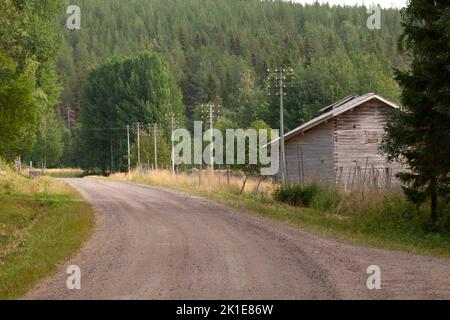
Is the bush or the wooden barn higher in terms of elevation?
the wooden barn

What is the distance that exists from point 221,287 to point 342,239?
708cm

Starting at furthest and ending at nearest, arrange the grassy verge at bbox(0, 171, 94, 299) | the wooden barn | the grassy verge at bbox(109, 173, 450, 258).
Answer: the wooden barn → the grassy verge at bbox(109, 173, 450, 258) → the grassy verge at bbox(0, 171, 94, 299)

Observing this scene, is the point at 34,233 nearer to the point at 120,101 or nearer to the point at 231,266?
the point at 231,266

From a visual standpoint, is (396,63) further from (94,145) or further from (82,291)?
(82,291)

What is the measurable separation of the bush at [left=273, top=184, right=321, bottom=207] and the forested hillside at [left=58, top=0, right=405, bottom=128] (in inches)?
1926

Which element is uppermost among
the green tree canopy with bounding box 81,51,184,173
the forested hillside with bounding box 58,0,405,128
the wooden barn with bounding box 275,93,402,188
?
the forested hillside with bounding box 58,0,405,128

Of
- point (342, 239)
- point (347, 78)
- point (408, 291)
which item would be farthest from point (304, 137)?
point (347, 78)

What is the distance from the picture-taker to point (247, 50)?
158875 millimetres

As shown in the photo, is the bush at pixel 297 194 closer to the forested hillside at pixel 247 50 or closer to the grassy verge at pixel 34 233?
the grassy verge at pixel 34 233

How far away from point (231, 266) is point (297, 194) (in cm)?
1623

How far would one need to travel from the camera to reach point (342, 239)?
1622 cm

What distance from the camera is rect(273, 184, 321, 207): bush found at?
27172 mm

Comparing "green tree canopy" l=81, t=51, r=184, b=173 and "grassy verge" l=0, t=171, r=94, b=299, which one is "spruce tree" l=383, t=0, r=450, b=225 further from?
"green tree canopy" l=81, t=51, r=184, b=173

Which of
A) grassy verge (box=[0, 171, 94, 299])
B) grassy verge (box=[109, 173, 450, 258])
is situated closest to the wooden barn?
grassy verge (box=[109, 173, 450, 258])
